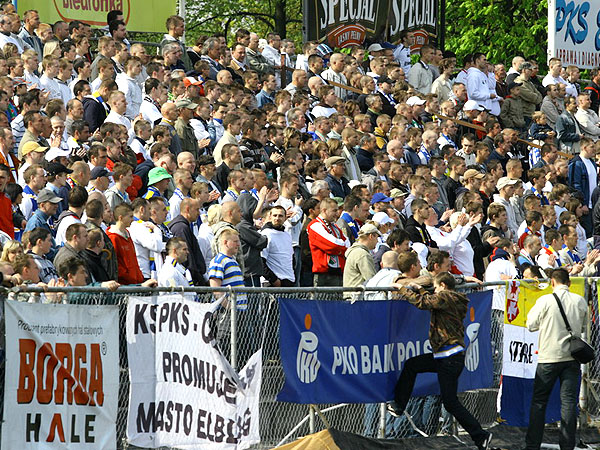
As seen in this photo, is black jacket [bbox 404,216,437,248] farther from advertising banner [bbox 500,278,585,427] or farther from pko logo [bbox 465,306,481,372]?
pko logo [bbox 465,306,481,372]

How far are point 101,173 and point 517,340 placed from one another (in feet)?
16.1

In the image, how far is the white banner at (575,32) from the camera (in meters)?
28.8

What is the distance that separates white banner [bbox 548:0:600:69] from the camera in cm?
2883

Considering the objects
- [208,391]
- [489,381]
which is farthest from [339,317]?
[489,381]

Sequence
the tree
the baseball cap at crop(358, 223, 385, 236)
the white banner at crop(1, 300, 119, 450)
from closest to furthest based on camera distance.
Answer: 1. the white banner at crop(1, 300, 119, 450)
2. the baseball cap at crop(358, 223, 385, 236)
3. the tree

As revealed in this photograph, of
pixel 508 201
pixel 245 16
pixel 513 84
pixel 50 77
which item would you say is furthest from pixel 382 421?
Answer: pixel 245 16

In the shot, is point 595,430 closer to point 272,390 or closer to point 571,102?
point 272,390

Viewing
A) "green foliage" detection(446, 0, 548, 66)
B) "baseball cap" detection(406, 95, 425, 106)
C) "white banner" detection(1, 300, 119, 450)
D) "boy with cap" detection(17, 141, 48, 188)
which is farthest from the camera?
"green foliage" detection(446, 0, 548, 66)

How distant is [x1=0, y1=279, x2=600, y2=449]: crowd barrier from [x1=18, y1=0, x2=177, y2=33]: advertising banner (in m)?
12.8

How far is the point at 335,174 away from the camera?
16.4m

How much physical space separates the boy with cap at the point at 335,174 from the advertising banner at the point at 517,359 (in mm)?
4140

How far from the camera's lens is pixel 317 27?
25.9m

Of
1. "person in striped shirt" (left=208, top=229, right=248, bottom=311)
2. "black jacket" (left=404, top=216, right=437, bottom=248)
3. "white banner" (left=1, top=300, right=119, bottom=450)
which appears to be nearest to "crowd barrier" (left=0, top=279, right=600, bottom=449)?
"white banner" (left=1, top=300, right=119, bottom=450)

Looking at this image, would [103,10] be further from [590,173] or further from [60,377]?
[60,377]
